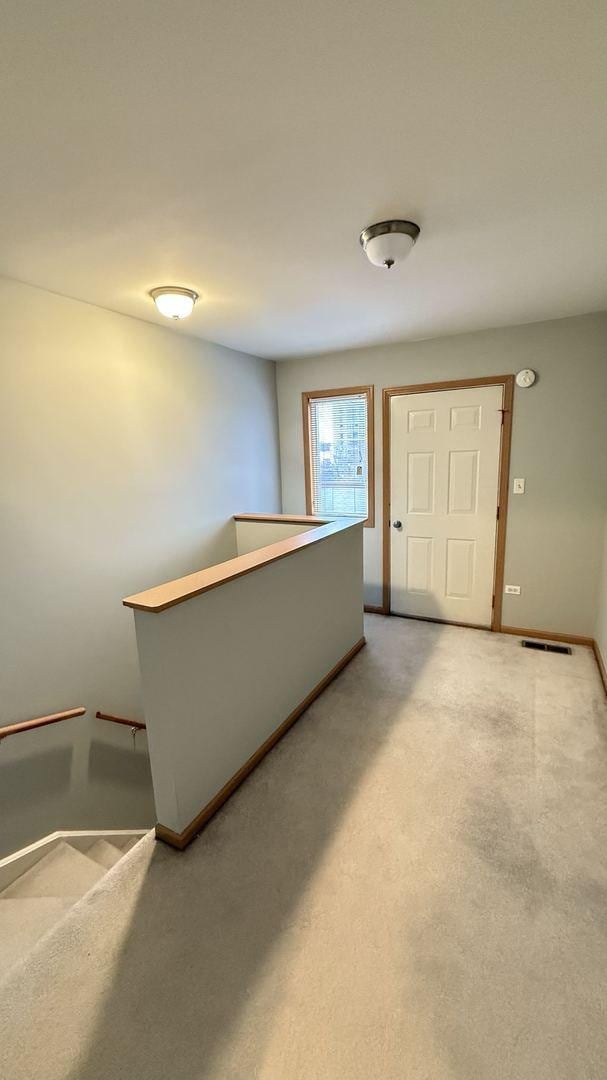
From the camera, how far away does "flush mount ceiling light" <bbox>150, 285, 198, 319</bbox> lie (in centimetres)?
224

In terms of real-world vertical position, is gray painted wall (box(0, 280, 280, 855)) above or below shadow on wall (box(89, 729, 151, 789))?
above

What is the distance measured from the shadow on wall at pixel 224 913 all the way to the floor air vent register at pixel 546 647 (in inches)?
59.1

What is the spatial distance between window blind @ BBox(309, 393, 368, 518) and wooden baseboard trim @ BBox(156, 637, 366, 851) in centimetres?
177

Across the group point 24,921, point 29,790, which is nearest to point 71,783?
point 29,790

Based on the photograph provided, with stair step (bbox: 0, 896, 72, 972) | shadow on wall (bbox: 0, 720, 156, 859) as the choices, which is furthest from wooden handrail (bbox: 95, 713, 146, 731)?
stair step (bbox: 0, 896, 72, 972)

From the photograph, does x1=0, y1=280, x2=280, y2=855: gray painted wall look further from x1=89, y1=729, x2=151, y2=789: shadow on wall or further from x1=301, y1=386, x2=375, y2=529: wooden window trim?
x1=301, y1=386, x2=375, y2=529: wooden window trim

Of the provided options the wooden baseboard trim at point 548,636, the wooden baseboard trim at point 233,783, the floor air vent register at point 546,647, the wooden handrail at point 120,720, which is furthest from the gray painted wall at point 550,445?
the wooden handrail at point 120,720

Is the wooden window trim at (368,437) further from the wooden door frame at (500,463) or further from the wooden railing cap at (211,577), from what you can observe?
the wooden railing cap at (211,577)

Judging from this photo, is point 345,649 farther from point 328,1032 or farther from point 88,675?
point 328,1032

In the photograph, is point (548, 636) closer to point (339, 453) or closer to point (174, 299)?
point (339, 453)

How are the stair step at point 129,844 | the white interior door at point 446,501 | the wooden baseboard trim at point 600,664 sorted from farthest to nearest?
the white interior door at point 446,501 → the wooden baseboard trim at point 600,664 → the stair step at point 129,844

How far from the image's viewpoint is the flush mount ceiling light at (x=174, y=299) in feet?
7.34

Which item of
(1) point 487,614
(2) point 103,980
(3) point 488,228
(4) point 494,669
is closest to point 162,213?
(3) point 488,228

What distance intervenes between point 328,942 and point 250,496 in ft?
10.2
